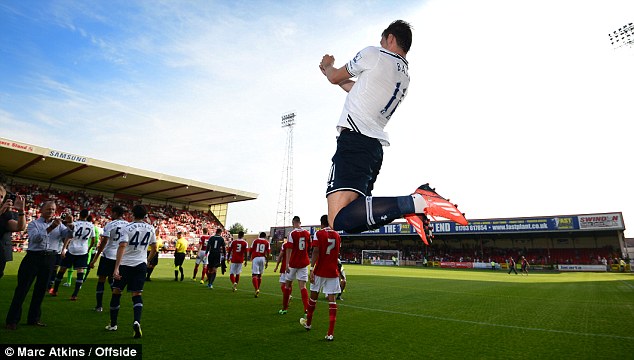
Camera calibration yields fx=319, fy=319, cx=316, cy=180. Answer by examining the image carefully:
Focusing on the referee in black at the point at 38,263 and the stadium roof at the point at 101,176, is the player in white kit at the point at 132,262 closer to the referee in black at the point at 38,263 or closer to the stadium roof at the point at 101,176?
the referee in black at the point at 38,263

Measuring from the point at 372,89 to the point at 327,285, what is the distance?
4435 millimetres

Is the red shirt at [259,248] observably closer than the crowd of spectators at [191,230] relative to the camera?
Yes

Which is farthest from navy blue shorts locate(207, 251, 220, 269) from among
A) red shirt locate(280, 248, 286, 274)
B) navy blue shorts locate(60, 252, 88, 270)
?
red shirt locate(280, 248, 286, 274)

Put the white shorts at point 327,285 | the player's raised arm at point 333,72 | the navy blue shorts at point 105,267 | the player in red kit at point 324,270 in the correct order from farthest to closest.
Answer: the navy blue shorts at point 105,267, the player in red kit at point 324,270, the white shorts at point 327,285, the player's raised arm at point 333,72

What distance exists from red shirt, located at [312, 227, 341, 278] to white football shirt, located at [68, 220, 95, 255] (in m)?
7.13

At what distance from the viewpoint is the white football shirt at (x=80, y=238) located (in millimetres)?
9211

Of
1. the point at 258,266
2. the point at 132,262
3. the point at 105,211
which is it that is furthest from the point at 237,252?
the point at 105,211

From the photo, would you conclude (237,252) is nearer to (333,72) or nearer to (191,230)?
(333,72)

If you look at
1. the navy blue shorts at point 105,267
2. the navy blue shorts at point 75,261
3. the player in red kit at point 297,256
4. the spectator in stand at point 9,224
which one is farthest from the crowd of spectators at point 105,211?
the spectator in stand at point 9,224

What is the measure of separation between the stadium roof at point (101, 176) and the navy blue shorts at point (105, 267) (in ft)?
89.1

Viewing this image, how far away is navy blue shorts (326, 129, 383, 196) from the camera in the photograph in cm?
298

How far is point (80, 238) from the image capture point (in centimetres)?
930

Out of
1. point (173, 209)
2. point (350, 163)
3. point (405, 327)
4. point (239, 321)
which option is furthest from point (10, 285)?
point (173, 209)

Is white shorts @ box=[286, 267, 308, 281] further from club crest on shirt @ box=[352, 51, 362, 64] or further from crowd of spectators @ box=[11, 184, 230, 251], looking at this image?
crowd of spectators @ box=[11, 184, 230, 251]
